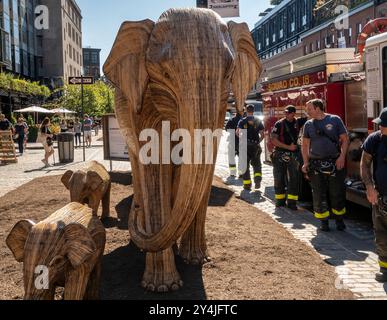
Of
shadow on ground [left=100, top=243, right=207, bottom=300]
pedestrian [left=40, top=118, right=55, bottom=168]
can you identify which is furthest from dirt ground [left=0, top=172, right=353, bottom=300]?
pedestrian [left=40, top=118, right=55, bottom=168]

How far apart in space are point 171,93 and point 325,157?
4.11 m

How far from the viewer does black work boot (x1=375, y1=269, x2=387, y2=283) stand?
504cm

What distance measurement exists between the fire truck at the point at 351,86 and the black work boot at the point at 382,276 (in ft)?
7.37

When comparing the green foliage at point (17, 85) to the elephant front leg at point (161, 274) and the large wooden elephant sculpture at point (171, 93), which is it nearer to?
the large wooden elephant sculpture at point (171, 93)

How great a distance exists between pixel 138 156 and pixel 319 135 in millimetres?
3711

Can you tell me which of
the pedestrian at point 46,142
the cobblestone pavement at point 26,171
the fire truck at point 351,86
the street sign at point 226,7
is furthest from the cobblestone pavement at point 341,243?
the pedestrian at point 46,142

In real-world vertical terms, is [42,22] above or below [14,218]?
above

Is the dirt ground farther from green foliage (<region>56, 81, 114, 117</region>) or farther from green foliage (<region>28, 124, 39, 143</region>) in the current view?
green foliage (<region>56, 81, 114, 117</region>)

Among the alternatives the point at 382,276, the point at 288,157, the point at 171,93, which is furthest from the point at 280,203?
the point at 171,93

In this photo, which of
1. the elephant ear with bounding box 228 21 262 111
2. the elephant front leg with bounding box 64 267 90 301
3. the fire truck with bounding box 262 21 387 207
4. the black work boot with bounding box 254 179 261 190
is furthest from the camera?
the black work boot with bounding box 254 179 261 190

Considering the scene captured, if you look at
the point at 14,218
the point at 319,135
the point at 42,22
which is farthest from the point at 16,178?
the point at 319,135

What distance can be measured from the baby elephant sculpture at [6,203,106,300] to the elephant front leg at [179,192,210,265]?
5.03 feet
